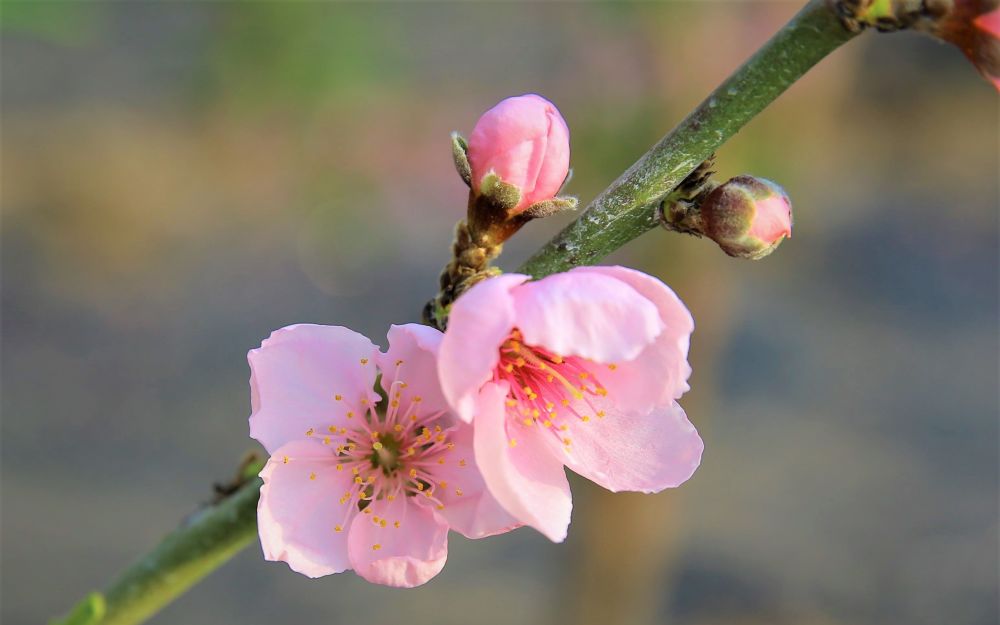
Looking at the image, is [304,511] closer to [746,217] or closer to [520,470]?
[520,470]

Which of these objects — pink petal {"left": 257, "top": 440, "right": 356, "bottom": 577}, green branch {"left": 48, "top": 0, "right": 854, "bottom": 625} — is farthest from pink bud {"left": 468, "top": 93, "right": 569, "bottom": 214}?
pink petal {"left": 257, "top": 440, "right": 356, "bottom": 577}

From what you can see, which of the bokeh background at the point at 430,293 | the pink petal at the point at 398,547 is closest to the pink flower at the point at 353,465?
the pink petal at the point at 398,547

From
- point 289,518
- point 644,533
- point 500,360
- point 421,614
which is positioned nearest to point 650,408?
point 500,360

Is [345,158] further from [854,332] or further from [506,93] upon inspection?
[854,332]

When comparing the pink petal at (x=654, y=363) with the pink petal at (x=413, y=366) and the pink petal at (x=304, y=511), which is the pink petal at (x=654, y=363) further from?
the pink petal at (x=304, y=511)

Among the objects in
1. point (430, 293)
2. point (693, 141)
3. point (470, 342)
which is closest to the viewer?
point (470, 342)

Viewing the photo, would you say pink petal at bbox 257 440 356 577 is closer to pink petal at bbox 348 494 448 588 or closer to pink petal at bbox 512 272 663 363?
pink petal at bbox 348 494 448 588

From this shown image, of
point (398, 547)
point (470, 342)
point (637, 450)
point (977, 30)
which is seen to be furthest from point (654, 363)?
point (977, 30)
